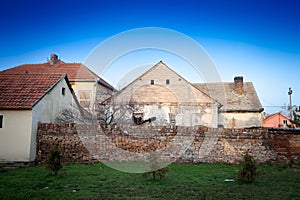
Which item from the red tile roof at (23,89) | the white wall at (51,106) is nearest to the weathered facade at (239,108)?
the white wall at (51,106)

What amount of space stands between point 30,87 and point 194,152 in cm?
Result: 898

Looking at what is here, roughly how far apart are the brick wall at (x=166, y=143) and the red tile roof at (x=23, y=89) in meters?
1.47

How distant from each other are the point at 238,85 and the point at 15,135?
22807 mm

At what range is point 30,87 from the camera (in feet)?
42.8

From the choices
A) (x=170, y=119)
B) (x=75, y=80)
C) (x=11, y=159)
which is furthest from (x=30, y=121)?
(x=75, y=80)

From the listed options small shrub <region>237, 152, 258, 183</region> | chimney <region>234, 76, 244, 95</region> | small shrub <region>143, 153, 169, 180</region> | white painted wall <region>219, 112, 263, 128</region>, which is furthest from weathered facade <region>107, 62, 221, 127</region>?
small shrub <region>237, 152, 258, 183</region>

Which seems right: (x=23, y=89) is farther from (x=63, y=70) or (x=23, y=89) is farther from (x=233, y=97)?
(x=233, y=97)

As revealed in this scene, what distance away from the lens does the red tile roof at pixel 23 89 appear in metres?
11.8

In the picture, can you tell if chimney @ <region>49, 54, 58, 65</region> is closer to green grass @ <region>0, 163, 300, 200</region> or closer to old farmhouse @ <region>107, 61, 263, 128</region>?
old farmhouse @ <region>107, 61, 263, 128</region>

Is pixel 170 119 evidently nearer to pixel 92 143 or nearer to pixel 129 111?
pixel 129 111

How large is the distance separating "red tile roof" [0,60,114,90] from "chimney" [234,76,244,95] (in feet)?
45.2

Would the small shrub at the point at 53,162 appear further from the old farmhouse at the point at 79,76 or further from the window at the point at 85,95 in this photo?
the window at the point at 85,95

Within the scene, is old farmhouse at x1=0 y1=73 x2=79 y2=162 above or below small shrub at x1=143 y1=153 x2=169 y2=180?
above

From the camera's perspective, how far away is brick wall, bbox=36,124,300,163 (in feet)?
39.7
